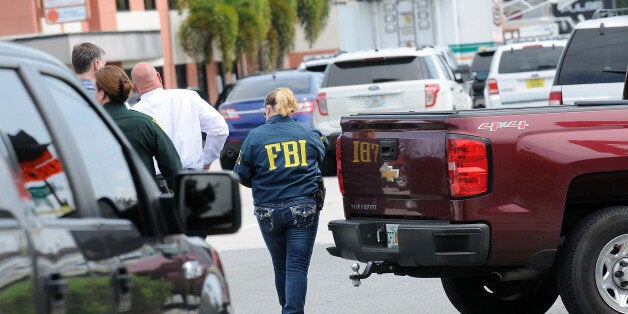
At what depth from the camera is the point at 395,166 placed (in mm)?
7844

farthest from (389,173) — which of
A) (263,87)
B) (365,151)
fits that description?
(263,87)

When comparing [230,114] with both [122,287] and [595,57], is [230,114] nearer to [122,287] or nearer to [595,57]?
[595,57]

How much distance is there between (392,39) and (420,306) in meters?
27.7

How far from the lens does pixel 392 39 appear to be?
121 ft

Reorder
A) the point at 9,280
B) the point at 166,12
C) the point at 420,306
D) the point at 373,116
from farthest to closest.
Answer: the point at 166,12 < the point at 420,306 < the point at 373,116 < the point at 9,280

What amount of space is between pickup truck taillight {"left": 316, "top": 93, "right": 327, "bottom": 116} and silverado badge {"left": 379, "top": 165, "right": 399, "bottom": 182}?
41.1 feet

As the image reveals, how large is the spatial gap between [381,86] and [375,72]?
36cm

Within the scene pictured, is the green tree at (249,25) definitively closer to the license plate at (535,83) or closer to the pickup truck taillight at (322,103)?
the license plate at (535,83)

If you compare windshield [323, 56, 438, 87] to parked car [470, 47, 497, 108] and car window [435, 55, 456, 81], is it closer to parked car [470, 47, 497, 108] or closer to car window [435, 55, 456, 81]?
car window [435, 55, 456, 81]

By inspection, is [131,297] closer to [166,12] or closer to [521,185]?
[521,185]

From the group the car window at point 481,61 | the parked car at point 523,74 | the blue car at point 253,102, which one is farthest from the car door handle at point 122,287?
the car window at point 481,61

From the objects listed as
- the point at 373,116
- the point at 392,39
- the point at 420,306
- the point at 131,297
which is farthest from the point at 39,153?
the point at 392,39

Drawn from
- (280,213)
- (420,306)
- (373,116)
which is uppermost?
(373,116)

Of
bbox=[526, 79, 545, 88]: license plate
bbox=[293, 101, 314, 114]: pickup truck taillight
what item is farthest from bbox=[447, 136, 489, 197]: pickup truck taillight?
bbox=[526, 79, 545, 88]: license plate
